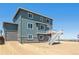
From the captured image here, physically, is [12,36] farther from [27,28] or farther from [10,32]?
[27,28]

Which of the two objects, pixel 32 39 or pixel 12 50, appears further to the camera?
pixel 32 39

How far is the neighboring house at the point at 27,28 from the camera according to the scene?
31.9 ft

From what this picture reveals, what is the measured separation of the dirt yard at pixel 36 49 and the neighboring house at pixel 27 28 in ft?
1.20

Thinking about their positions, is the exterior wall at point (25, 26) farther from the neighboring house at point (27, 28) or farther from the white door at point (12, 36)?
the white door at point (12, 36)

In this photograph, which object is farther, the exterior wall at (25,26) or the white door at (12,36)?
the exterior wall at (25,26)

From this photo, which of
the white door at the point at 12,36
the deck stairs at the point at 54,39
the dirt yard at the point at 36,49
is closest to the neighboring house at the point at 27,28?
the white door at the point at 12,36

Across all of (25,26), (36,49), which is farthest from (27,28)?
(36,49)

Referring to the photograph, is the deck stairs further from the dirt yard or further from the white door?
the white door

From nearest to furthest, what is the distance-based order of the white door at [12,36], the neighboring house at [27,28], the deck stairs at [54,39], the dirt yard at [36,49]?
the dirt yard at [36,49] → the white door at [12,36] → the neighboring house at [27,28] → the deck stairs at [54,39]

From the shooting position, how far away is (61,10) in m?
8.67
